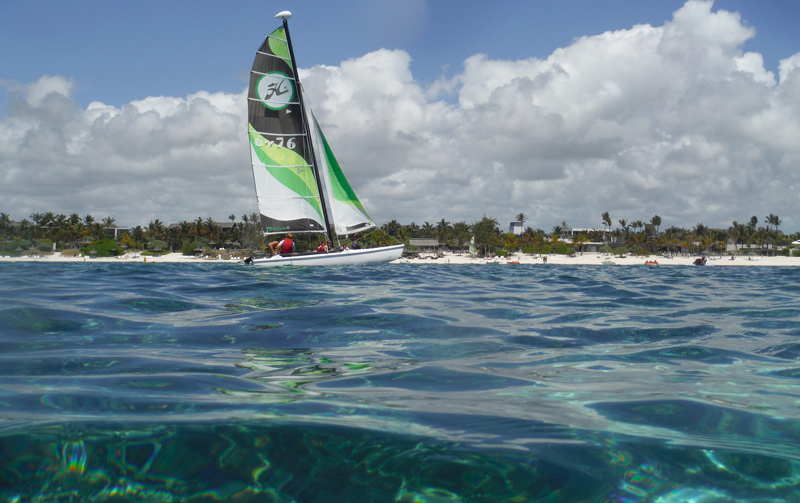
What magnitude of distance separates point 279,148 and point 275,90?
116 inches

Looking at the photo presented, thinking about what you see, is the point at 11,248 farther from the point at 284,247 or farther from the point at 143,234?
the point at 284,247

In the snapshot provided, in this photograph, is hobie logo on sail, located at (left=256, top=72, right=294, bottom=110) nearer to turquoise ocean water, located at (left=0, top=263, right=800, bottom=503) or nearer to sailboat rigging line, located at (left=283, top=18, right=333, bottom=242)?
sailboat rigging line, located at (left=283, top=18, right=333, bottom=242)

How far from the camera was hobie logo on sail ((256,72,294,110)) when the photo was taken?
77.8ft

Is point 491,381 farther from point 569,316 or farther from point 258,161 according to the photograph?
point 258,161

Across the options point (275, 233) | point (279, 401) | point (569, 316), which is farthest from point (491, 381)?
point (275, 233)

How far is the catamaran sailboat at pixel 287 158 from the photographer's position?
23500 millimetres

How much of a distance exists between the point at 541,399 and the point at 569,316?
3385 millimetres

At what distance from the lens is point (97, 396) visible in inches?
80.7

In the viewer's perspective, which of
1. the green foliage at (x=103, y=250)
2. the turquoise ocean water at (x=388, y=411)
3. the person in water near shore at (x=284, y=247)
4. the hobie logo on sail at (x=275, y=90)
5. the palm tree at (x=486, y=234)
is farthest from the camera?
the palm tree at (x=486, y=234)

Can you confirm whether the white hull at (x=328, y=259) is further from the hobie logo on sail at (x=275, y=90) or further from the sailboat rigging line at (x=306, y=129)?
the hobie logo on sail at (x=275, y=90)

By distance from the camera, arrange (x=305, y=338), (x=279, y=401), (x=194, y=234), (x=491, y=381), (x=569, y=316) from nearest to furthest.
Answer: (x=279, y=401), (x=491, y=381), (x=305, y=338), (x=569, y=316), (x=194, y=234)

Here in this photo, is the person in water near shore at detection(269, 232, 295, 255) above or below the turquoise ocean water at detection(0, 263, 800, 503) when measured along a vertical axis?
above

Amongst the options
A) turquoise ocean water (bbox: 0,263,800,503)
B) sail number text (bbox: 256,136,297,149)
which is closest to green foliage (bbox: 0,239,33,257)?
sail number text (bbox: 256,136,297,149)

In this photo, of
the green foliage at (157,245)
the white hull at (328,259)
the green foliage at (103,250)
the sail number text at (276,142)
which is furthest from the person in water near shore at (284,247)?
the green foliage at (157,245)
